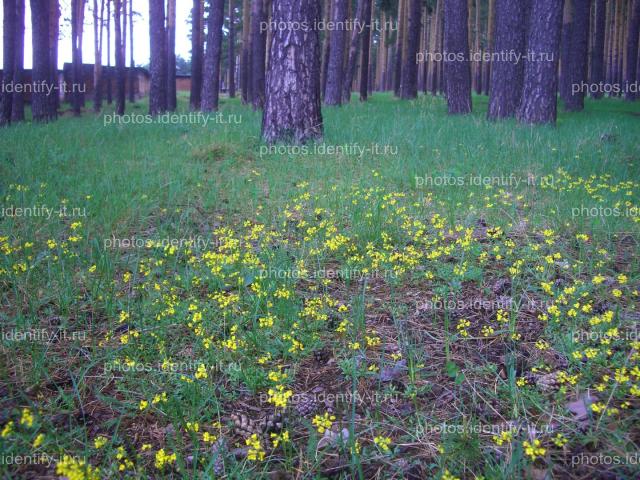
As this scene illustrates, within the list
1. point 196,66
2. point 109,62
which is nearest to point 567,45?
point 196,66

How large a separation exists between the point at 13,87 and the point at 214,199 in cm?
1221

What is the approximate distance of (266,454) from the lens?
2.23m

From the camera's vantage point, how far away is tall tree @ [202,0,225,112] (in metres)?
15.8

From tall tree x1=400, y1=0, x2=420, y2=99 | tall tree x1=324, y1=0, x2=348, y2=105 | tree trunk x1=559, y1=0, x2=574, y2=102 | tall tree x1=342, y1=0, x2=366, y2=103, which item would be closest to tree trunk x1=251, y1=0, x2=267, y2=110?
tall tree x1=324, y1=0, x2=348, y2=105

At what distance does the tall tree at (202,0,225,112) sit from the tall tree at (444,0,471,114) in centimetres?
755

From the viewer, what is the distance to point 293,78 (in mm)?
7574

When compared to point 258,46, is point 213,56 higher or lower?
lower

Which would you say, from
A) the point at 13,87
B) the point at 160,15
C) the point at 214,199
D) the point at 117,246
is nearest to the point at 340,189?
Result: the point at 214,199

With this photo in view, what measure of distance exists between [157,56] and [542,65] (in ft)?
34.0

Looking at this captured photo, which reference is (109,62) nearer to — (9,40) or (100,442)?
(9,40)

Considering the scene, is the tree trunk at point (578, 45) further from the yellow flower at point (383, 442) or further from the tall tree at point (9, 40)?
the tall tree at point (9, 40)

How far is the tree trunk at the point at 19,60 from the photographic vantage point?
13.7 meters

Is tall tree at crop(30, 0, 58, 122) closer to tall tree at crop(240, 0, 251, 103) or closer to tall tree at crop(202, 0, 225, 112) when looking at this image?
tall tree at crop(202, 0, 225, 112)

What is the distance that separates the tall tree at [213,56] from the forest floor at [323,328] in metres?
10.9
